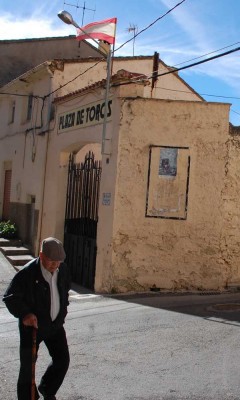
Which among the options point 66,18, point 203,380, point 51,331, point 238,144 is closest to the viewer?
point 51,331

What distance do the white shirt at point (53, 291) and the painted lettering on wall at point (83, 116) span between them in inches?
289

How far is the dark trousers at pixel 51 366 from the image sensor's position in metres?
3.92

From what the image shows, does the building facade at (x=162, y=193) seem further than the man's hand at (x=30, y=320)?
Yes

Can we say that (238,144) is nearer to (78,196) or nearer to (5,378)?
(78,196)

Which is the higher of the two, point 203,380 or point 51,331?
point 51,331

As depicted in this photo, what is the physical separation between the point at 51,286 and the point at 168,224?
680cm

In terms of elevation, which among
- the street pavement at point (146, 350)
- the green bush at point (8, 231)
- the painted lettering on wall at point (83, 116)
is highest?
the painted lettering on wall at point (83, 116)

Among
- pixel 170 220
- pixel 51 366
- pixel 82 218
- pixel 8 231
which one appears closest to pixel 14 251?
pixel 8 231

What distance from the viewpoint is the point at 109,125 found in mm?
10961

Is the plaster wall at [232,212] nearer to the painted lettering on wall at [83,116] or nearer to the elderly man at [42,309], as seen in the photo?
the painted lettering on wall at [83,116]

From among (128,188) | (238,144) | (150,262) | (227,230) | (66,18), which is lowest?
(150,262)

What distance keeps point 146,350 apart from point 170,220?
475cm

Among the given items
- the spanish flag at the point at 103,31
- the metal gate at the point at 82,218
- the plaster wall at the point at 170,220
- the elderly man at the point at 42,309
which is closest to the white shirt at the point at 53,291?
the elderly man at the point at 42,309

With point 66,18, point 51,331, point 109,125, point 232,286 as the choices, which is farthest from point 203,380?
point 66,18
